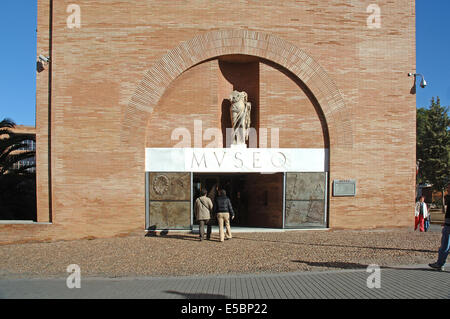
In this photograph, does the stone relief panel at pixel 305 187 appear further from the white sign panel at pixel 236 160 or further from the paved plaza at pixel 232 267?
the paved plaza at pixel 232 267

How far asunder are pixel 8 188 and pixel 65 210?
4.74m

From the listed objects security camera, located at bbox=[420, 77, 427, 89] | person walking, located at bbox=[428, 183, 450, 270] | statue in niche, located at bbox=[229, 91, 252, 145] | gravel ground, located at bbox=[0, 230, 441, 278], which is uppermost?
security camera, located at bbox=[420, 77, 427, 89]

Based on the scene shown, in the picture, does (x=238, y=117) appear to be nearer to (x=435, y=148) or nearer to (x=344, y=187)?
(x=344, y=187)

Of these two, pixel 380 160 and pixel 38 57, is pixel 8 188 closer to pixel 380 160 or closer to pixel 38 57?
pixel 38 57

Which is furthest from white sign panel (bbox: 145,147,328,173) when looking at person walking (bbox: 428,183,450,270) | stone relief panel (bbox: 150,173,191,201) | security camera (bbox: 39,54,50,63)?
person walking (bbox: 428,183,450,270)

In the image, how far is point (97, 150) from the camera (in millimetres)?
11438

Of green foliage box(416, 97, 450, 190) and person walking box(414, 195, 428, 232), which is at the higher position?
green foliage box(416, 97, 450, 190)

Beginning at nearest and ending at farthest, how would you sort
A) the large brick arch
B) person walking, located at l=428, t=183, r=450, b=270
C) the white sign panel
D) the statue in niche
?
person walking, located at l=428, t=183, r=450, b=270, the large brick arch, the white sign panel, the statue in niche

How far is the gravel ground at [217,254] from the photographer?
7.19 m

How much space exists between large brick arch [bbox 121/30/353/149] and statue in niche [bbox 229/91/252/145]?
1.48m

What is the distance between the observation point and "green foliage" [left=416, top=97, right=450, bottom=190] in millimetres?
24422

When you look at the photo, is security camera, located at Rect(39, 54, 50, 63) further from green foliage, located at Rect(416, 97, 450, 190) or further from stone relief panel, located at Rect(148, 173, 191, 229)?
green foliage, located at Rect(416, 97, 450, 190)

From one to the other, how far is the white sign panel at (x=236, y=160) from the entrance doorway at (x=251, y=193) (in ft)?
2.19

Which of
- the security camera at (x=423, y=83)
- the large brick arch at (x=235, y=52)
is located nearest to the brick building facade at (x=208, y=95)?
the large brick arch at (x=235, y=52)
